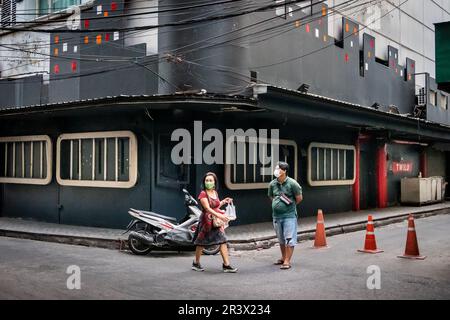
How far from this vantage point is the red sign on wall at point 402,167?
23.2 metres

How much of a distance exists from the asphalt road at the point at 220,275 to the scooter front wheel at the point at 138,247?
143 millimetres

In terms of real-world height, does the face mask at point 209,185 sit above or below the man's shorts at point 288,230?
above

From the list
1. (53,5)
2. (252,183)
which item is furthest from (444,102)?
(53,5)

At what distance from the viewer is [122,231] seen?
13359mm

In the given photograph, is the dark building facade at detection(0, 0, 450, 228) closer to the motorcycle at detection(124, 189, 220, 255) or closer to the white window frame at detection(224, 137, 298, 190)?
the white window frame at detection(224, 137, 298, 190)

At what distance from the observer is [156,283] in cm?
780

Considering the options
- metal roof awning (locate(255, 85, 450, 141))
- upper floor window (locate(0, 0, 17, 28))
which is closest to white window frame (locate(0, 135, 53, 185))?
upper floor window (locate(0, 0, 17, 28))

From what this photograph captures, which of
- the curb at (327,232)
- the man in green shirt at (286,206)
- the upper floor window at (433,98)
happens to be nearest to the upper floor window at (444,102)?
the upper floor window at (433,98)

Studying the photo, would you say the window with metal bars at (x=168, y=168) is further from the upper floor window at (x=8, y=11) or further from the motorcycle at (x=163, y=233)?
the upper floor window at (x=8, y=11)

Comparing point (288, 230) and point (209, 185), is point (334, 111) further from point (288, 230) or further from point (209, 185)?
point (209, 185)

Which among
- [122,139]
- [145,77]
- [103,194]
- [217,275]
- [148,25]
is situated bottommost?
[217,275]
